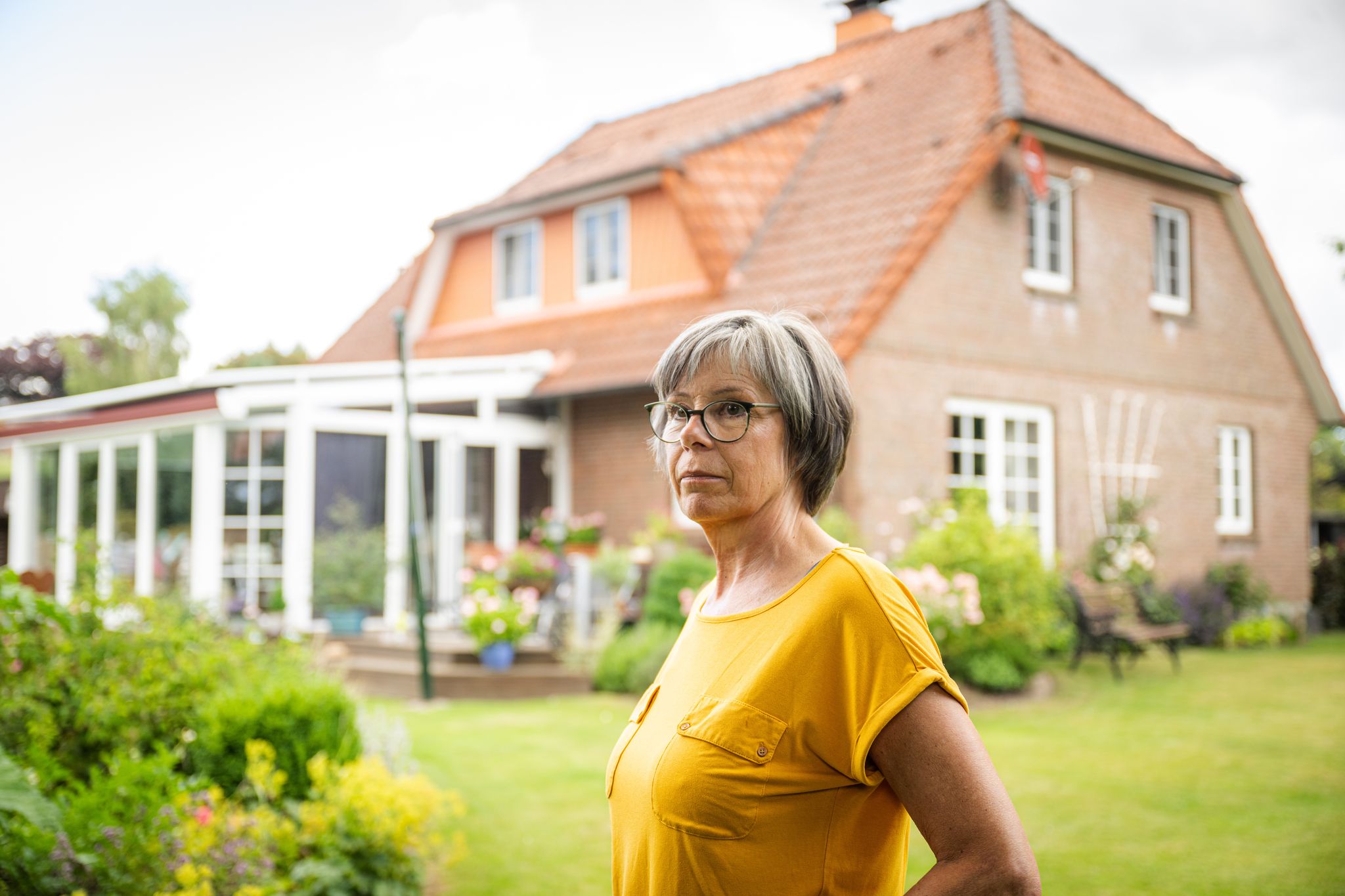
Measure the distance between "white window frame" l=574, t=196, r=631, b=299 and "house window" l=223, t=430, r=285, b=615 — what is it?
4.48m

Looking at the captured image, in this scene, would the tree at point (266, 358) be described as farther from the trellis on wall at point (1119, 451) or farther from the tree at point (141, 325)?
the trellis on wall at point (1119, 451)

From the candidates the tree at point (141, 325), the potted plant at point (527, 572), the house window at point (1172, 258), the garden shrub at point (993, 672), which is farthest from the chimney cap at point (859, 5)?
the tree at point (141, 325)

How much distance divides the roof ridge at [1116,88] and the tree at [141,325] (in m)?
19.2

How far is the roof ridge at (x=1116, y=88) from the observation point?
17.0 m

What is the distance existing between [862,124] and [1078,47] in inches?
158

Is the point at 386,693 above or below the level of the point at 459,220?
below

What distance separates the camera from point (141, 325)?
87.1ft

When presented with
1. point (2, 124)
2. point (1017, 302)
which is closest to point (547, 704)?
point (1017, 302)

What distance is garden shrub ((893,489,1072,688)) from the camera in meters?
10.4

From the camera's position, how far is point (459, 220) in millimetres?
16891

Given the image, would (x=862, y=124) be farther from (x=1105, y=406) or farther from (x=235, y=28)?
(x=235, y=28)

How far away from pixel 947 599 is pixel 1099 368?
6195 mm

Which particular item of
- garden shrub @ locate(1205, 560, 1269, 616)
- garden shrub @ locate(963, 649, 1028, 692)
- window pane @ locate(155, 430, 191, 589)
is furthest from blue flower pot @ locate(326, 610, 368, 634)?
garden shrub @ locate(1205, 560, 1269, 616)

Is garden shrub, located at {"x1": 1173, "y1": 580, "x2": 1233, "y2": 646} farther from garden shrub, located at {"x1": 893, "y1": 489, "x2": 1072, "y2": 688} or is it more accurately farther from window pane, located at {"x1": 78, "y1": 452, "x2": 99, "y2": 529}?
window pane, located at {"x1": 78, "y1": 452, "x2": 99, "y2": 529}
